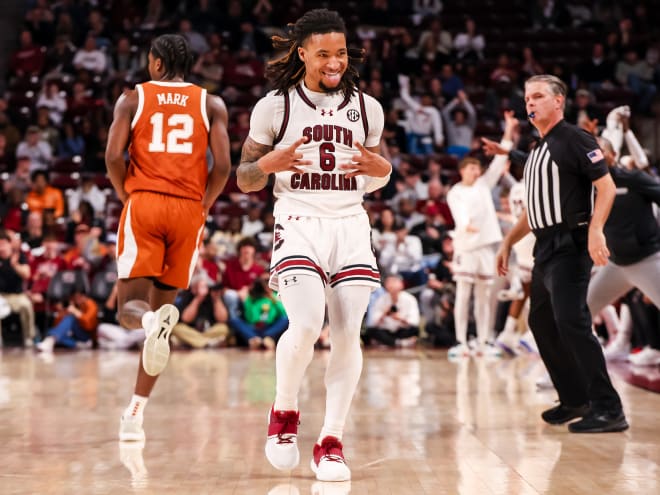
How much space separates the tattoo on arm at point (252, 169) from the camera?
433cm

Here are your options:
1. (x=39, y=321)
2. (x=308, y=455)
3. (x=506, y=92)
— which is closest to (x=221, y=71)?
(x=506, y=92)

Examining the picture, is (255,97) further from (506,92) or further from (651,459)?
(651,459)

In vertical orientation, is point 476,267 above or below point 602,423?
above

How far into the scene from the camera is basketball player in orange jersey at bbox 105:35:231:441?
534cm

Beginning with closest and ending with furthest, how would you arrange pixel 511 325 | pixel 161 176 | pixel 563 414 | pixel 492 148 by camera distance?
pixel 161 176
pixel 563 414
pixel 492 148
pixel 511 325

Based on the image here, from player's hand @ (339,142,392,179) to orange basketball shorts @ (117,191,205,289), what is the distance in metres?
1.40

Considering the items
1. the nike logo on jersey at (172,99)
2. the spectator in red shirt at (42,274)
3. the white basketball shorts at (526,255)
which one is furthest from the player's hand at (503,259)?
the spectator in red shirt at (42,274)

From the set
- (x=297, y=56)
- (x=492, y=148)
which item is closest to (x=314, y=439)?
(x=297, y=56)

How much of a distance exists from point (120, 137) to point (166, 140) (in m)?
0.24

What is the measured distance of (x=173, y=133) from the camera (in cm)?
541

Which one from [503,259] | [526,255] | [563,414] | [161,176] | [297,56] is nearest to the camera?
[297,56]

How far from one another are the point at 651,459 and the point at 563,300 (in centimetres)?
112

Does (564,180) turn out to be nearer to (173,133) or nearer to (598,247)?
(598,247)

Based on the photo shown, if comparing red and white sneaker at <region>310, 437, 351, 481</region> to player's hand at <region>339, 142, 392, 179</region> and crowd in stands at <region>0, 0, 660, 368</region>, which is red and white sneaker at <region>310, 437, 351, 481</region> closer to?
player's hand at <region>339, 142, 392, 179</region>
